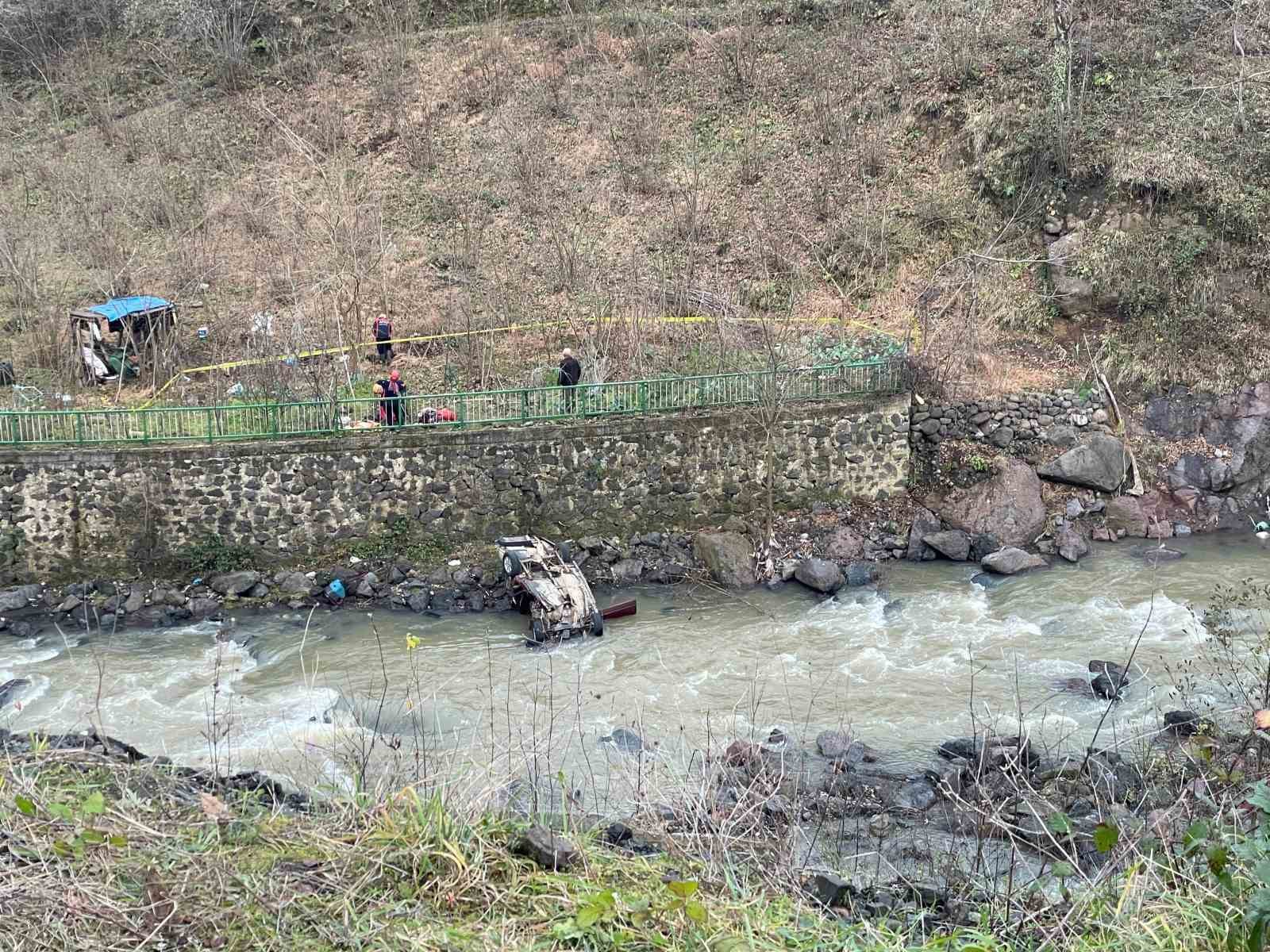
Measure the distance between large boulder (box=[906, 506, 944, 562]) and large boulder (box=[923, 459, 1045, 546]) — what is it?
48cm

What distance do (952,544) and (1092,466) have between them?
329cm

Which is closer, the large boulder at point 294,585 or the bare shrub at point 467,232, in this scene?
the large boulder at point 294,585

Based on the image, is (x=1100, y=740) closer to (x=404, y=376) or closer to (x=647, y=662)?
(x=647, y=662)

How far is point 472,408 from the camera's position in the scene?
1778 centimetres

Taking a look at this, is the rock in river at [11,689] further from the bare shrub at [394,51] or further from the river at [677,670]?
the bare shrub at [394,51]

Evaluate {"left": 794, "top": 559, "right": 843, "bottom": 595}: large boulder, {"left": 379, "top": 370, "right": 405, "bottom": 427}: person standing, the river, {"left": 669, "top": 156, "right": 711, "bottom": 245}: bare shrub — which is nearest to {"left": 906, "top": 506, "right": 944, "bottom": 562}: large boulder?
the river

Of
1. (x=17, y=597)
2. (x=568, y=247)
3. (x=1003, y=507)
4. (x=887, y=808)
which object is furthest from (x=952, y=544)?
(x=17, y=597)

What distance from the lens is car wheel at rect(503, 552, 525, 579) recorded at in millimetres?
15902

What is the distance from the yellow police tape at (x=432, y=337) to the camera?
1981cm

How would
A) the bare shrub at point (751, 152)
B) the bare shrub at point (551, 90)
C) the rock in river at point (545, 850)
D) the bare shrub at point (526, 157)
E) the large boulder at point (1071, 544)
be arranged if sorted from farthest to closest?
1. the bare shrub at point (551, 90)
2. the bare shrub at point (751, 152)
3. the bare shrub at point (526, 157)
4. the large boulder at point (1071, 544)
5. the rock in river at point (545, 850)

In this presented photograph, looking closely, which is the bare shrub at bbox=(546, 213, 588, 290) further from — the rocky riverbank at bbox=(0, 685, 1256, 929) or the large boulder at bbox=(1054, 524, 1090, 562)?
the rocky riverbank at bbox=(0, 685, 1256, 929)

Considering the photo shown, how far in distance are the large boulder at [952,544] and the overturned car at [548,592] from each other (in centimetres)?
567

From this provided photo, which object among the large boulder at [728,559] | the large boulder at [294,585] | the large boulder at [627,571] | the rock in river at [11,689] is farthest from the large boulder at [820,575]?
the rock in river at [11,689]

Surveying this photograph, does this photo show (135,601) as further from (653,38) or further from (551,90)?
(653,38)
